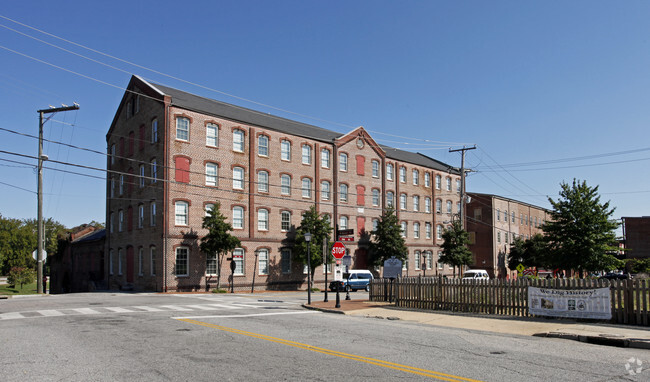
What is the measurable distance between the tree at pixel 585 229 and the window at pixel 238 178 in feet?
Answer: 74.3

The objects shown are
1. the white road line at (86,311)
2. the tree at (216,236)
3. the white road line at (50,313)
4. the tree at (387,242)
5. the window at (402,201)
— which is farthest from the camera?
the window at (402,201)

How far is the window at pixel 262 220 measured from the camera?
40.8 metres

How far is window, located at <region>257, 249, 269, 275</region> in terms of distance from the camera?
4041 cm

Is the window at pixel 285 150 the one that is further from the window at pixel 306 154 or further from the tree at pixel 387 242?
the tree at pixel 387 242

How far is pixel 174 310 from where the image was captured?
760 inches

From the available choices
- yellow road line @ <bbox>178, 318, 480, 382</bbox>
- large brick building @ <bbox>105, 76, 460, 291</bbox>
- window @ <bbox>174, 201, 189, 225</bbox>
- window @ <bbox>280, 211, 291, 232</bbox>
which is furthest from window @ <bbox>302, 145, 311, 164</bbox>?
yellow road line @ <bbox>178, 318, 480, 382</bbox>

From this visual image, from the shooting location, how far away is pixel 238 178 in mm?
39656

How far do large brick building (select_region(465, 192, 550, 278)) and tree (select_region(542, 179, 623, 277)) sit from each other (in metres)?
33.1

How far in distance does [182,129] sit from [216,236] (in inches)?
321

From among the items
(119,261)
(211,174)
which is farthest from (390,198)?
(119,261)

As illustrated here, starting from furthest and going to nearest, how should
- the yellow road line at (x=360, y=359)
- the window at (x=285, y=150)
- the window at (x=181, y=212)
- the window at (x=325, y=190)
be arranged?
the window at (x=325, y=190), the window at (x=285, y=150), the window at (x=181, y=212), the yellow road line at (x=360, y=359)

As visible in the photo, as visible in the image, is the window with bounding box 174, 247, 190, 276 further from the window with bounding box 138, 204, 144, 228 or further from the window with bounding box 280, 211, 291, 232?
the window with bounding box 280, 211, 291, 232

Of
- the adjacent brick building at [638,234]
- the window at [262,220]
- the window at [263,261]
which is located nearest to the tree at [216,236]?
the window at [263,261]

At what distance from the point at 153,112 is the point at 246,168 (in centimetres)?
809
